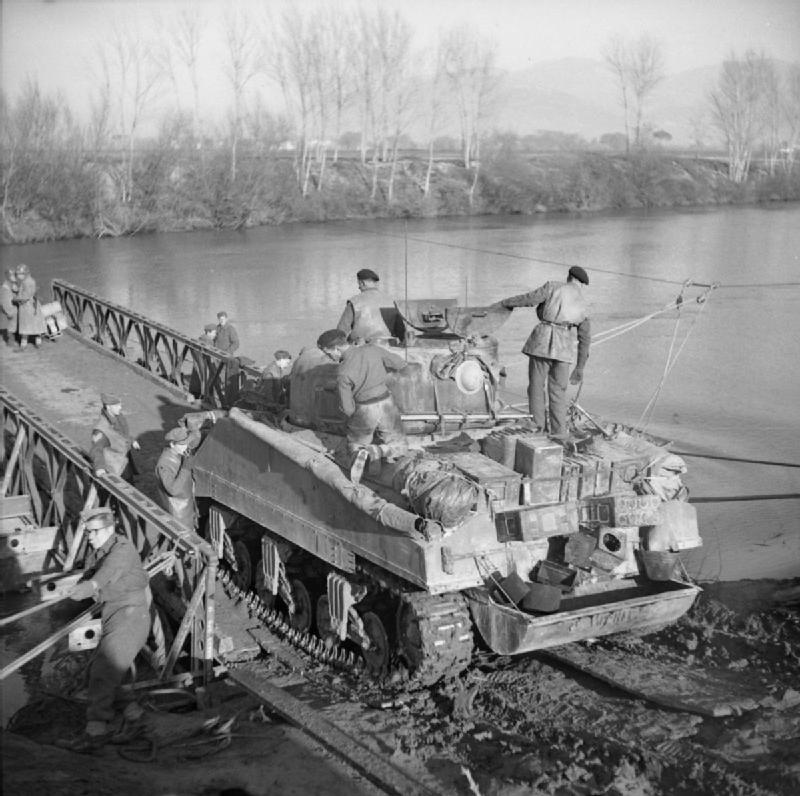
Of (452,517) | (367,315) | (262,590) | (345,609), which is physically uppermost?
(367,315)

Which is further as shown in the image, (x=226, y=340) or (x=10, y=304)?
(x=10, y=304)

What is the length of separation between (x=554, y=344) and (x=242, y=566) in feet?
11.9

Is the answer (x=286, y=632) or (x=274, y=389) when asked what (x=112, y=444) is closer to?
(x=274, y=389)

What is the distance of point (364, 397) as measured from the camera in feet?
32.0

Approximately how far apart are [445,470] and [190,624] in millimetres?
2249

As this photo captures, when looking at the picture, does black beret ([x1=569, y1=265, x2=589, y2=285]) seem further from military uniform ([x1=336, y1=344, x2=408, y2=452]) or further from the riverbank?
the riverbank

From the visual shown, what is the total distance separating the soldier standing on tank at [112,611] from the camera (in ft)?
26.1

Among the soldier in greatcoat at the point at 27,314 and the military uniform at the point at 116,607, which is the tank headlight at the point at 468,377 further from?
the soldier in greatcoat at the point at 27,314

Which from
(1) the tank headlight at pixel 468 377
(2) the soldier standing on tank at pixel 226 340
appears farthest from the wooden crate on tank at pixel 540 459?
(2) the soldier standing on tank at pixel 226 340

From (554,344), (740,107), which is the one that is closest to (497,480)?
(554,344)

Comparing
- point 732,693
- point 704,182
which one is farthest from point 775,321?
point 704,182

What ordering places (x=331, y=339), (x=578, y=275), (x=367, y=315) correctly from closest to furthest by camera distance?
(x=331, y=339)
(x=578, y=275)
(x=367, y=315)

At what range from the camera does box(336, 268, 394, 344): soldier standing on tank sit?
434 inches

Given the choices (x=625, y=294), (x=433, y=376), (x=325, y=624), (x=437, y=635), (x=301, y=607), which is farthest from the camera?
(x=625, y=294)
